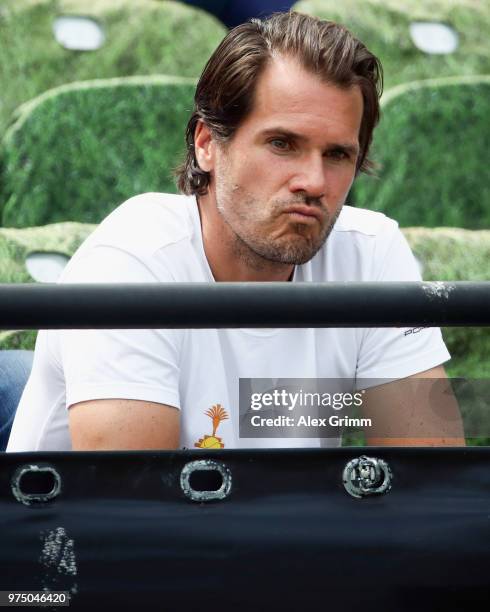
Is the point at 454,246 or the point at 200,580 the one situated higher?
the point at 454,246

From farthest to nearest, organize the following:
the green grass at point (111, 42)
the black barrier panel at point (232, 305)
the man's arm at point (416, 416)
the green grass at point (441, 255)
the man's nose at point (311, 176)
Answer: the green grass at point (111, 42) < the green grass at point (441, 255) < the man's nose at point (311, 176) < the man's arm at point (416, 416) < the black barrier panel at point (232, 305)

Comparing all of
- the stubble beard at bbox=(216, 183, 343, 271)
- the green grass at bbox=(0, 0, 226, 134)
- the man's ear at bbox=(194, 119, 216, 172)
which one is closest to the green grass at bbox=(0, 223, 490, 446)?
the green grass at bbox=(0, 0, 226, 134)

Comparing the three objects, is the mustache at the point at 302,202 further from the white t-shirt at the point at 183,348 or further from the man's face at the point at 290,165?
the white t-shirt at the point at 183,348

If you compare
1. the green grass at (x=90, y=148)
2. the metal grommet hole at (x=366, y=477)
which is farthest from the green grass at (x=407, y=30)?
the metal grommet hole at (x=366, y=477)

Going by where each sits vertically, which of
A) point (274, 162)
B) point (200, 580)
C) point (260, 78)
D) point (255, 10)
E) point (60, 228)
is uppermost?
point (255, 10)

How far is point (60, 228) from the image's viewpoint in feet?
9.15

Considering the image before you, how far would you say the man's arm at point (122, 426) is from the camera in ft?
3.86

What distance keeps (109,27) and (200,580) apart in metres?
2.62

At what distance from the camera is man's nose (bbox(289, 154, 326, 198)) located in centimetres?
141

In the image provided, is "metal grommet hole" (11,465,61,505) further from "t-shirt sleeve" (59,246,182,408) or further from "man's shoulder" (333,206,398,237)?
"man's shoulder" (333,206,398,237)

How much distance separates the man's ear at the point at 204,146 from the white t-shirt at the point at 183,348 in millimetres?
65

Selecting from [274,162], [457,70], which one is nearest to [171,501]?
[274,162]

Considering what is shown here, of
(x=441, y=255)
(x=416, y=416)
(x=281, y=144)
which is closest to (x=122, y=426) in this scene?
(x=416, y=416)

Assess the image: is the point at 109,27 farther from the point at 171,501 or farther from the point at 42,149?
the point at 171,501
